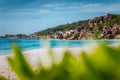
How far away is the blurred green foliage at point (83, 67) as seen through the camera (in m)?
0.40

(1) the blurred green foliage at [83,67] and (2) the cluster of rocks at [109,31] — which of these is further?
(2) the cluster of rocks at [109,31]

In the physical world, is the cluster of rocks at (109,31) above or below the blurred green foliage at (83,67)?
below

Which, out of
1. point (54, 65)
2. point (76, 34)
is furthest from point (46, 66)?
point (76, 34)

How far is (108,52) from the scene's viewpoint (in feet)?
1.30

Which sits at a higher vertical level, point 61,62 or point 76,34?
point 61,62

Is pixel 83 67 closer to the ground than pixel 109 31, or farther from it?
farther from it

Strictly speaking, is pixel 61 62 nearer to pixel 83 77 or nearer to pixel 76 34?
pixel 83 77

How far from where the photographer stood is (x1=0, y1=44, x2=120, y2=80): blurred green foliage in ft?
1.31

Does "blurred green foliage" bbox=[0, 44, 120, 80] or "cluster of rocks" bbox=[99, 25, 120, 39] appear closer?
"blurred green foliage" bbox=[0, 44, 120, 80]

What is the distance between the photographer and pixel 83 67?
401 mm

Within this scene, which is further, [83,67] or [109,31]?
[109,31]

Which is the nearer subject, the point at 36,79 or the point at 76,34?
the point at 36,79

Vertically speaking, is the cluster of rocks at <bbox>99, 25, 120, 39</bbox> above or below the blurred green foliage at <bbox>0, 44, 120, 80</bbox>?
below

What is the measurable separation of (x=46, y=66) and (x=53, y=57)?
2 centimetres
